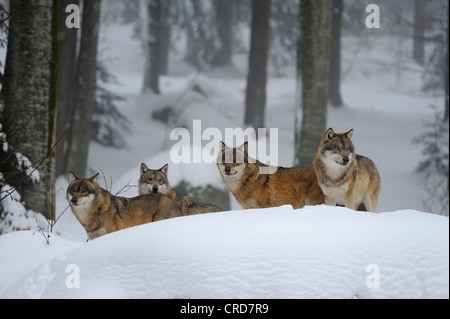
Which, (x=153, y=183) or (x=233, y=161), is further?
(x=153, y=183)

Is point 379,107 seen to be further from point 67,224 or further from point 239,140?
point 67,224

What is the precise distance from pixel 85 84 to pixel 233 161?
30.2 ft

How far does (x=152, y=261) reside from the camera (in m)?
4.14

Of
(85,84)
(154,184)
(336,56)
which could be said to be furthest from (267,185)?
(336,56)

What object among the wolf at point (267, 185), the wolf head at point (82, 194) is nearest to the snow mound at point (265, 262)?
the wolf head at point (82, 194)

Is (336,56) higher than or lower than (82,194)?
higher

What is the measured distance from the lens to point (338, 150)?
6.85 meters

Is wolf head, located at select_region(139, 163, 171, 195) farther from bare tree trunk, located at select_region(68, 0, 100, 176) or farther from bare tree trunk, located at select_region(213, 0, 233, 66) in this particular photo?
bare tree trunk, located at select_region(213, 0, 233, 66)

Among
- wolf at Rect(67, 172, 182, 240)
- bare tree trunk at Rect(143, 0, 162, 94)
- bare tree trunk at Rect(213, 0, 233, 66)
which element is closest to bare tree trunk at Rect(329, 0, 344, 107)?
bare tree trunk at Rect(213, 0, 233, 66)

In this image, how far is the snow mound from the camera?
12.7ft

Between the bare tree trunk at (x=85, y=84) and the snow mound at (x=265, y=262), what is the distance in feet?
37.7

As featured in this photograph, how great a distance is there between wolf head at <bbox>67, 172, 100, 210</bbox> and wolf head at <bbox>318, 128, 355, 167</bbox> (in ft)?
10.2

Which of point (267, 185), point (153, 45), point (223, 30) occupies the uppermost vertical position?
point (223, 30)

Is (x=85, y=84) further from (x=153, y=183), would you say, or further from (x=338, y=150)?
(x=338, y=150)
